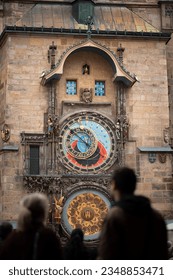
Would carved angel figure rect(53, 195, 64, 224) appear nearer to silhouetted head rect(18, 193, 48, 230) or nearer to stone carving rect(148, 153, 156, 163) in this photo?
stone carving rect(148, 153, 156, 163)

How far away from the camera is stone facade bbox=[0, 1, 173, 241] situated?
19188 mm

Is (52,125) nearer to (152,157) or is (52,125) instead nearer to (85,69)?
(85,69)

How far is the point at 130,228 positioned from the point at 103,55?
15.8 meters

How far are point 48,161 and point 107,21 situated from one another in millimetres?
5716

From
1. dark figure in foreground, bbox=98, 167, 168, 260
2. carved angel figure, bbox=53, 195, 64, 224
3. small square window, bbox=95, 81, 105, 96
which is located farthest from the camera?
small square window, bbox=95, 81, 105, 96

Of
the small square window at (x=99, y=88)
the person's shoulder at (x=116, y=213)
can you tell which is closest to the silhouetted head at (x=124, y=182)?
the person's shoulder at (x=116, y=213)

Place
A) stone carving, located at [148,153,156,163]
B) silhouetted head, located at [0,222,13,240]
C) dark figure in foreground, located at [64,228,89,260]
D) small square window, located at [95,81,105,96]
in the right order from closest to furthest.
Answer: dark figure in foreground, located at [64,228,89,260] → silhouetted head, located at [0,222,13,240] → stone carving, located at [148,153,156,163] → small square window, located at [95,81,105,96]

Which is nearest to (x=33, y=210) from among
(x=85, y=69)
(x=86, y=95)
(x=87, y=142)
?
(x=87, y=142)

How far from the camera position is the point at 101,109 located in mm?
20234

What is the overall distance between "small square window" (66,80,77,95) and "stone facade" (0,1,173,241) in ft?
0.43

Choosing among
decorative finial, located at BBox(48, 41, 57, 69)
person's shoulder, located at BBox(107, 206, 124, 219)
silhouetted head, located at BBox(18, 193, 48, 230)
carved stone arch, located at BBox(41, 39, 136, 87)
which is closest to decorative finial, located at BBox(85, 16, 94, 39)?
carved stone arch, located at BBox(41, 39, 136, 87)

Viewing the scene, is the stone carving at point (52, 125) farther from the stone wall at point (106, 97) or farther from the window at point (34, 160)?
the window at point (34, 160)
